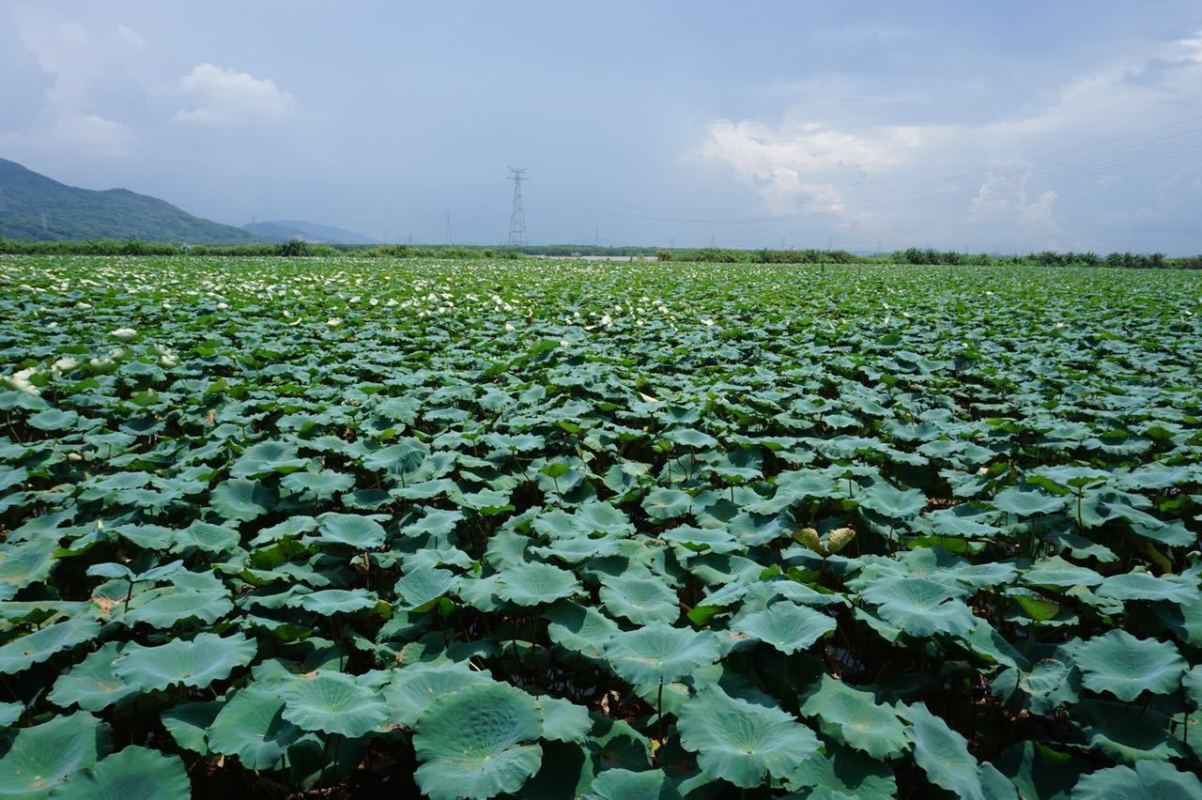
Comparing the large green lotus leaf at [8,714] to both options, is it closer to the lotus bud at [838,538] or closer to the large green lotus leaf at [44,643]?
the large green lotus leaf at [44,643]

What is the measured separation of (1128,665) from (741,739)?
118 centimetres

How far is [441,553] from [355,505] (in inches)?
31.7

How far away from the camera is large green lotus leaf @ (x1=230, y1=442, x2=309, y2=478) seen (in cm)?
328

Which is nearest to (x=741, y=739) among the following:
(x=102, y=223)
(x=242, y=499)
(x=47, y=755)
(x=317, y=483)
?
(x=47, y=755)

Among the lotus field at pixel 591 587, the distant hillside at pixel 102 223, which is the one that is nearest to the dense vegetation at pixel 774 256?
the lotus field at pixel 591 587

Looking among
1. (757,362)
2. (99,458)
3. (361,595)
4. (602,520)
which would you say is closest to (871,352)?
(757,362)

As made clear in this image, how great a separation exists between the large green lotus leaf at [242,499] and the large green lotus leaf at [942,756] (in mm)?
2718

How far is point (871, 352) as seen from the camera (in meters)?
7.33

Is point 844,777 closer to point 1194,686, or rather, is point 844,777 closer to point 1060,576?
point 1194,686

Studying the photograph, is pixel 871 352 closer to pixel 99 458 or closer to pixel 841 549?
pixel 841 549

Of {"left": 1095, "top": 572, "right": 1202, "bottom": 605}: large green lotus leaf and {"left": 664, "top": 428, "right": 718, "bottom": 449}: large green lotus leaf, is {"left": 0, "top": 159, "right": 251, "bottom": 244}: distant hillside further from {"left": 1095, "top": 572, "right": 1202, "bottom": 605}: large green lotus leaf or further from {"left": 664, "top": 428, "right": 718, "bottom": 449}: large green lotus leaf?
{"left": 1095, "top": 572, "right": 1202, "bottom": 605}: large green lotus leaf

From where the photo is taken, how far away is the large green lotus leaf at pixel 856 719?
1.62 metres

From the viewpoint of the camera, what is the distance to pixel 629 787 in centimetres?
148

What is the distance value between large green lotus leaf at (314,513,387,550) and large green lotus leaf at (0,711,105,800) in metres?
0.99
